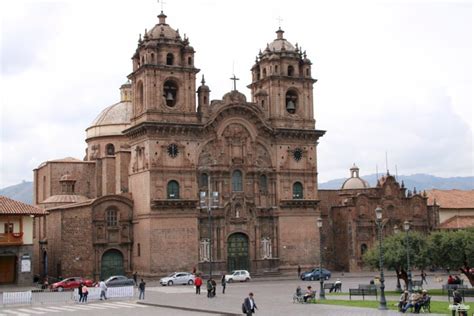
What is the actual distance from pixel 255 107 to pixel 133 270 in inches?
713

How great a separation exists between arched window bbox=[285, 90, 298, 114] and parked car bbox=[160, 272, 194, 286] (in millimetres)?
19760

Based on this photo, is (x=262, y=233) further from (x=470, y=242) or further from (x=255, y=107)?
(x=470, y=242)

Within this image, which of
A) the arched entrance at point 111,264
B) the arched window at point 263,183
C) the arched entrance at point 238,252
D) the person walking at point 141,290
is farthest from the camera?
the arched window at point 263,183

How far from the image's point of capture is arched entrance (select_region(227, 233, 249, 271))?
6494 centimetres

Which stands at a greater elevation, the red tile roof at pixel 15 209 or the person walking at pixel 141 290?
the red tile roof at pixel 15 209

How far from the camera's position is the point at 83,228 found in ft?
201

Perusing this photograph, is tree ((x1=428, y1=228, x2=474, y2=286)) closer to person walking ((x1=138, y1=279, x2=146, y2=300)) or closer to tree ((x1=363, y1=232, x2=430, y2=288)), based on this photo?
tree ((x1=363, y1=232, x2=430, y2=288))

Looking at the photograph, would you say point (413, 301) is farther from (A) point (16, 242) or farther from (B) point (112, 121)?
(B) point (112, 121)

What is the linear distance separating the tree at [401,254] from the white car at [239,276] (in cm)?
1341

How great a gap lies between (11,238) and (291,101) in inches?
1136

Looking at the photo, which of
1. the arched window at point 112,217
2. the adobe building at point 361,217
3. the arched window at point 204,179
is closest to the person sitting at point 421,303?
the arched window at point 204,179

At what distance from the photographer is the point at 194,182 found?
63.8 meters

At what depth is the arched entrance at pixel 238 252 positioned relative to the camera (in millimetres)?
64938

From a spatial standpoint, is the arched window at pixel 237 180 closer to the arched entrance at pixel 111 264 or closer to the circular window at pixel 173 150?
the circular window at pixel 173 150
